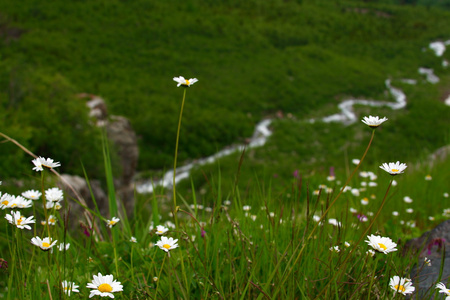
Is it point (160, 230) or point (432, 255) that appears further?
point (432, 255)

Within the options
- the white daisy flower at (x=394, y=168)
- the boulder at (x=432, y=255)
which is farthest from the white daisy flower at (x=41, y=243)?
the boulder at (x=432, y=255)

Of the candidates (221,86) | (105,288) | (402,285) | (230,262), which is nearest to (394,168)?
(402,285)

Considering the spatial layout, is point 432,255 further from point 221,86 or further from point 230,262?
point 221,86

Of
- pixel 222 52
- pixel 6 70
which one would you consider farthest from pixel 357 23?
pixel 6 70

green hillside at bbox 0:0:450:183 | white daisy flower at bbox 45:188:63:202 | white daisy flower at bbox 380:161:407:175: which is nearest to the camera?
white daisy flower at bbox 380:161:407:175

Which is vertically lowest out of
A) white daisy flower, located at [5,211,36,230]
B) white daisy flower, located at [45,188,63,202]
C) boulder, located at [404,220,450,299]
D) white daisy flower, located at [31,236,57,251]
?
boulder, located at [404,220,450,299]

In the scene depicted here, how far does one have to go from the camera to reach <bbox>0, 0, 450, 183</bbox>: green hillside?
30.2 feet

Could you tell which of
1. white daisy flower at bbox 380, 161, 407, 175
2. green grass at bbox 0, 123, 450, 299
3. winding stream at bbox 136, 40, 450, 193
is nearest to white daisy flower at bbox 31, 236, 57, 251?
Answer: green grass at bbox 0, 123, 450, 299

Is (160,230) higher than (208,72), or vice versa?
(160,230)

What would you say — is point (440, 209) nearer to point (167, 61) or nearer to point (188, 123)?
point (188, 123)

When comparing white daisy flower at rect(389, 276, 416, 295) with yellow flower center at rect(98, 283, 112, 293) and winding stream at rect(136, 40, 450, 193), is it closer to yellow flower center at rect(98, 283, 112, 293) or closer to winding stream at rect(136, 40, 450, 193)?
yellow flower center at rect(98, 283, 112, 293)

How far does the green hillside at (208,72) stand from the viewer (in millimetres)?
9211

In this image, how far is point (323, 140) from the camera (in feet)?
51.6

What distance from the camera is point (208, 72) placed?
66.9 ft
